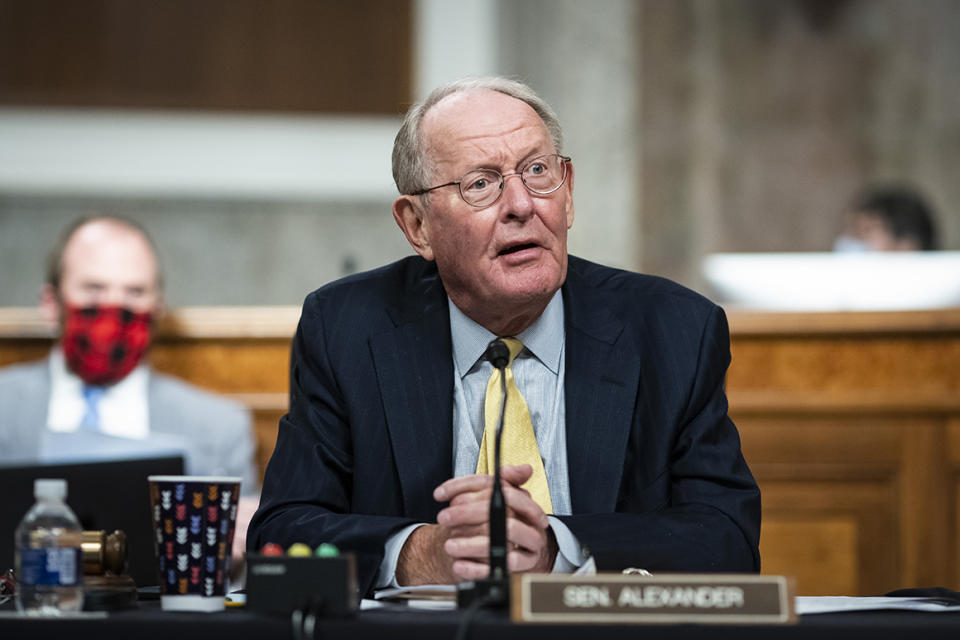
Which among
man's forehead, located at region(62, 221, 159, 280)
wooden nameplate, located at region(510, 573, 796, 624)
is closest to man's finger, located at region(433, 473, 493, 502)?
wooden nameplate, located at region(510, 573, 796, 624)

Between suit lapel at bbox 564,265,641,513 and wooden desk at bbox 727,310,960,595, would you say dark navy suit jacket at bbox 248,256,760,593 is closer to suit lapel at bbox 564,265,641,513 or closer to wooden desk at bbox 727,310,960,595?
suit lapel at bbox 564,265,641,513

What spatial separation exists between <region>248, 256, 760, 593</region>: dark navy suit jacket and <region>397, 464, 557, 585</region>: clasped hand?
13 centimetres

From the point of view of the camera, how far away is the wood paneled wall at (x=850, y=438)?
111 inches

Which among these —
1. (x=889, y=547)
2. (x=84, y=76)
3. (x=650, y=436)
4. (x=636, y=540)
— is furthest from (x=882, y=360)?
(x=84, y=76)

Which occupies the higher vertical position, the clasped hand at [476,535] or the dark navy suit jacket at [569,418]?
the dark navy suit jacket at [569,418]

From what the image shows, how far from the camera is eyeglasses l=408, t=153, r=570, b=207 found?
182cm

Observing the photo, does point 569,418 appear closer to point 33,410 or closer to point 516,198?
point 516,198

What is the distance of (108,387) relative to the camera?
3.00 meters

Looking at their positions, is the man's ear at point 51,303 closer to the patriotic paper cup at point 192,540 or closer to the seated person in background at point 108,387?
the seated person in background at point 108,387

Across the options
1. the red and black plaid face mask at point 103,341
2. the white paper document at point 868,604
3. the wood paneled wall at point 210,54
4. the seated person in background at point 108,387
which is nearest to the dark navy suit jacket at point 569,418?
the white paper document at point 868,604

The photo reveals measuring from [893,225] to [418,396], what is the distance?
3407 mm

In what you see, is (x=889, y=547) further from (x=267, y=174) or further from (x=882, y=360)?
(x=267, y=174)

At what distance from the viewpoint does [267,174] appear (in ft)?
18.5

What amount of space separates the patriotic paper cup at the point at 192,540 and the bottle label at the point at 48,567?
9cm
